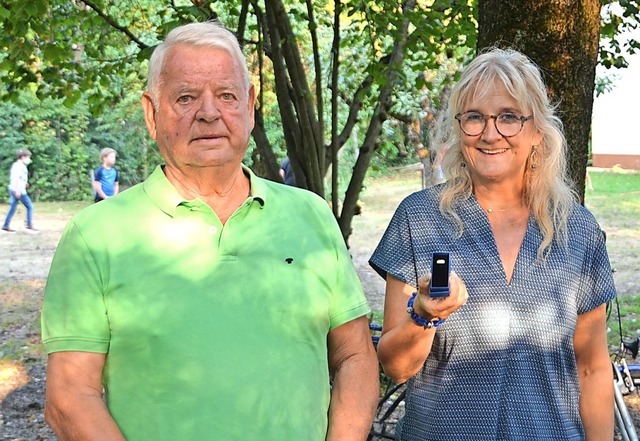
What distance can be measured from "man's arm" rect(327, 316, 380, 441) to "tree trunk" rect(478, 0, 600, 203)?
1767 mm

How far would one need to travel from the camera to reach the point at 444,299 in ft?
7.47

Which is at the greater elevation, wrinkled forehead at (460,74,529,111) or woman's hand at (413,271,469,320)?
wrinkled forehead at (460,74,529,111)

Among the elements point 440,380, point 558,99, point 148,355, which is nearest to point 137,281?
point 148,355

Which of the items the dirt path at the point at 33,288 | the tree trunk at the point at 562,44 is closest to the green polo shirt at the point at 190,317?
the tree trunk at the point at 562,44

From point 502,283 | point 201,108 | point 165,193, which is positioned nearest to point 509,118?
point 502,283

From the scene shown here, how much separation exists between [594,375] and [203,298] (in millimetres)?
1210

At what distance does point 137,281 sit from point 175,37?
26.6 inches

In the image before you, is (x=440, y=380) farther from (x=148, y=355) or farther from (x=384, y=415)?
(x=384, y=415)

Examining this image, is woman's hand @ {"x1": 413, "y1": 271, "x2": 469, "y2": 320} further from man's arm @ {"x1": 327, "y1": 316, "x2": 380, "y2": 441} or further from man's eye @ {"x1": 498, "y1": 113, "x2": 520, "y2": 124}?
man's eye @ {"x1": 498, "y1": 113, "x2": 520, "y2": 124}

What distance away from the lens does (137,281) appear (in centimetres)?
229

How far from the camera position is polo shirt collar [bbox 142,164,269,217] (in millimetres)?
2396

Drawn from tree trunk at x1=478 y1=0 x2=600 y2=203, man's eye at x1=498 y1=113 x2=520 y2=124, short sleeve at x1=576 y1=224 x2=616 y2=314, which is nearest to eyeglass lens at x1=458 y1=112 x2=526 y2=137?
man's eye at x1=498 y1=113 x2=520 y2=124

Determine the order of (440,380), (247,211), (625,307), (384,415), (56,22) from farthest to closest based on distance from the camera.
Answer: (625,307) < (56,22) < (384,415) < (440,380) < (247,211)

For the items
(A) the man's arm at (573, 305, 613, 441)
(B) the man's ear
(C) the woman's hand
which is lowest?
(A) the man's arm at (573, 305, 613, 441)
